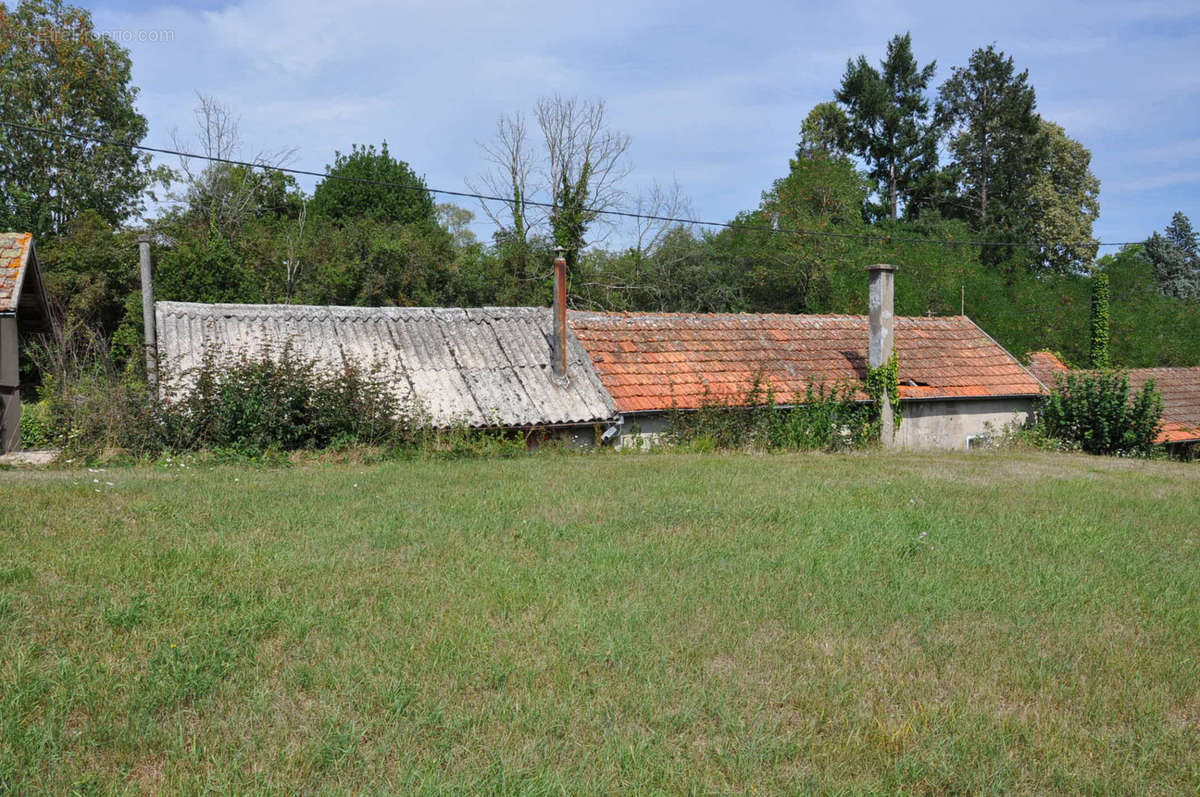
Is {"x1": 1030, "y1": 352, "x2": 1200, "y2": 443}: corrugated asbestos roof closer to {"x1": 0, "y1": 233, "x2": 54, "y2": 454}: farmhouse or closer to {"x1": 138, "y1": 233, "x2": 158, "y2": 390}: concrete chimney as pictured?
{"x1": 138, "y1": 233, "x2": 158, "y2": 390}: concrete chimney

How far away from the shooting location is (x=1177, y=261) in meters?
67.0

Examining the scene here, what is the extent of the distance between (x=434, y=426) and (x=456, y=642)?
32.0 feet

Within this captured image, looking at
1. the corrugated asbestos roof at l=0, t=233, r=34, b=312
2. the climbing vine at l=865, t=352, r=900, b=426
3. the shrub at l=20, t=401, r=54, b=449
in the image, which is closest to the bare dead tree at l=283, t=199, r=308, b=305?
the shrub at l=20, t=401, r=54, b=449

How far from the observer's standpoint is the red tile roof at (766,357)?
1768 centimetres

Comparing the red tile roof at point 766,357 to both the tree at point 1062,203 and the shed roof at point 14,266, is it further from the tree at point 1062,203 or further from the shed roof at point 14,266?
the tree at point 1062,203

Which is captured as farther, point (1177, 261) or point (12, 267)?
point (1177, 261)

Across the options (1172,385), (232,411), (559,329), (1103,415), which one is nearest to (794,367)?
(559,329)

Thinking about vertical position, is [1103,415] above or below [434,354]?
below

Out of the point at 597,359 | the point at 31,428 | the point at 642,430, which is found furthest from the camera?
the point at 31,428

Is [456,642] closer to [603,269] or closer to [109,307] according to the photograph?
[109,307]

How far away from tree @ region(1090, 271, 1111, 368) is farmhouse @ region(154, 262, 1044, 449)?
575 inches

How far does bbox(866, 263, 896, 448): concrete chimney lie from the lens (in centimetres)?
1922

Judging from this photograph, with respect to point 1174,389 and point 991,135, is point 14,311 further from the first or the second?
point 991,135

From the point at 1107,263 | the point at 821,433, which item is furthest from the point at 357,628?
the point at 1107,263
